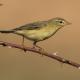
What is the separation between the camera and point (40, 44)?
26.5 ft

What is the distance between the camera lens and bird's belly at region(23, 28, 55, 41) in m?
3.84

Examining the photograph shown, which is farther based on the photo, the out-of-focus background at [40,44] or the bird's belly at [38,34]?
the out-of-focus background at [40,44]

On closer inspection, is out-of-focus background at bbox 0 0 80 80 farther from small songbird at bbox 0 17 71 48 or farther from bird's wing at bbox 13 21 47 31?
bird's wing at bbox 13 21 47 31

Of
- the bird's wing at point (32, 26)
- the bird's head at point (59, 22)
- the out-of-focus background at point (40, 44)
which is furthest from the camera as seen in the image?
the out-of-focus background at point (40, 44)

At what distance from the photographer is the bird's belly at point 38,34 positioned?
3.84 m

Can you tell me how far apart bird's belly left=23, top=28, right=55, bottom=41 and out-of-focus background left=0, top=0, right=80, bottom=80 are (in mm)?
1312

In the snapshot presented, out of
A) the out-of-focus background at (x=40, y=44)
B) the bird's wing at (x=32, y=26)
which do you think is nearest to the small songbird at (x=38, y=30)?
the bird's wing at (x=32, y=26)

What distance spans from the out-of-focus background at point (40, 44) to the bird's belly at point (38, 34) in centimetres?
131

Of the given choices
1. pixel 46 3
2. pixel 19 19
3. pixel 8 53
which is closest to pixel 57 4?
pixel 46 3

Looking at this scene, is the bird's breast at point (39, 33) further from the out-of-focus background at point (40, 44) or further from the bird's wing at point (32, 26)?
the out-of-focus background at point (40, 44)

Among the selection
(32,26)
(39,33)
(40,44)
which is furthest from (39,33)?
(40,44)

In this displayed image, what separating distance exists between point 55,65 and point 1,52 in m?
1.27

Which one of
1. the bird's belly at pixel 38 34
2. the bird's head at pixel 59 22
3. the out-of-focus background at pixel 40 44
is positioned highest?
the bird's head at pixel 59 22

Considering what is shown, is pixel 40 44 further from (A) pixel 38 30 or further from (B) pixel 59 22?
(A) pixel 38 30
